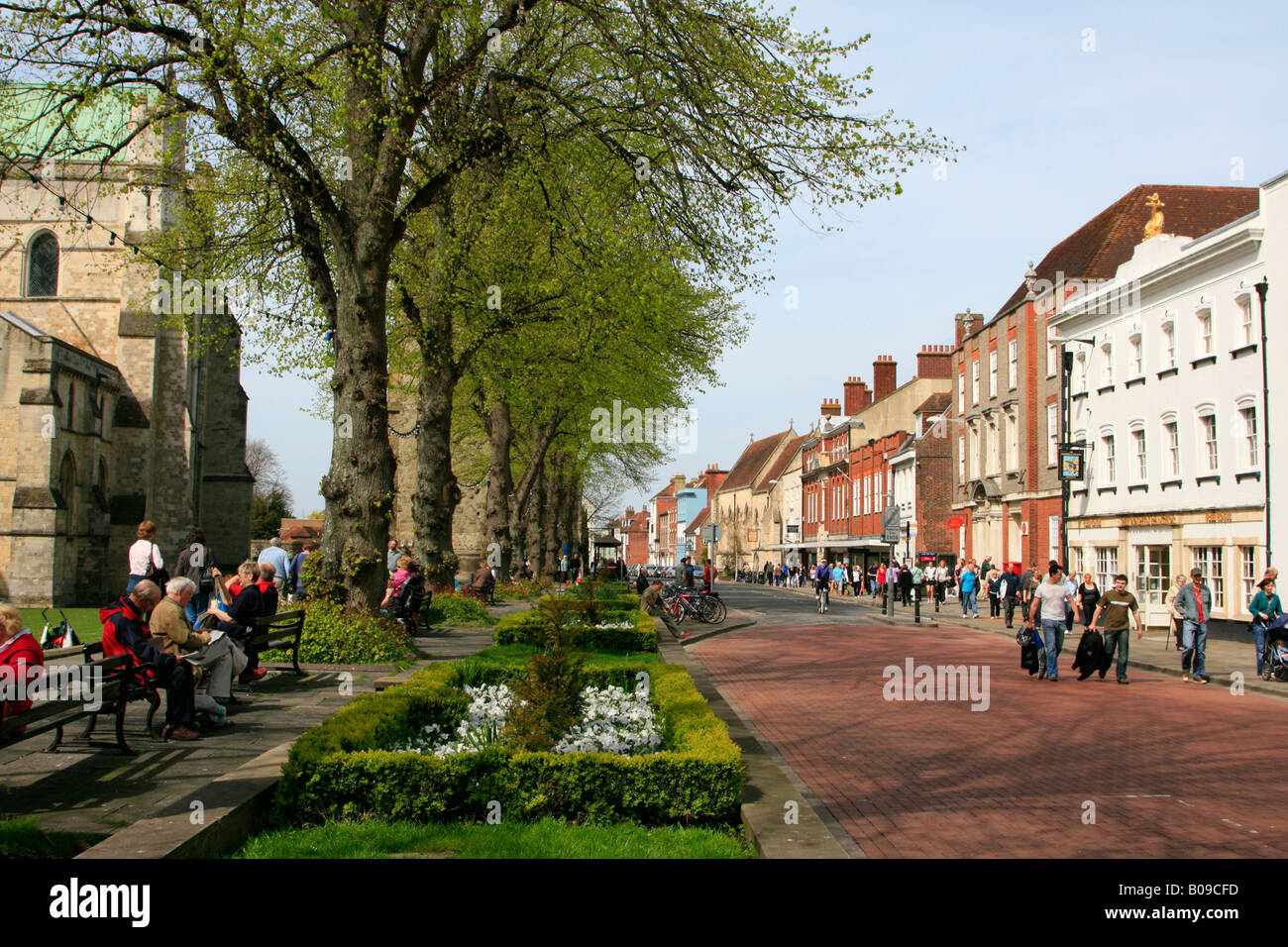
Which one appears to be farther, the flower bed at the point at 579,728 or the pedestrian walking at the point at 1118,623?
the pedestrian walking at the point at 1118,623

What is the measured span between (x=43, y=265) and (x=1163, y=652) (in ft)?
134

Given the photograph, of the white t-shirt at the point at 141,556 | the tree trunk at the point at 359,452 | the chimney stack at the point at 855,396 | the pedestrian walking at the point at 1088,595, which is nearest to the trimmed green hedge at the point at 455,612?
the white t-shirt at the point at 141,556

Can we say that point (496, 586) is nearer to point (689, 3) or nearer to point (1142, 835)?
point (689, 3)

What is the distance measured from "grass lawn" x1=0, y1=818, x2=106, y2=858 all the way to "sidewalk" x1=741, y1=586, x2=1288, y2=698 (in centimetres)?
1615

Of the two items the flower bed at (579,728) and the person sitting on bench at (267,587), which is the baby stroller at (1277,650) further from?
the person sitting on bench at (267,587)

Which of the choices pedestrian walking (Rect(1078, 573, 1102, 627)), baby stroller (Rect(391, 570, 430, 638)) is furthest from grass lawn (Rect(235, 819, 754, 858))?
pedestrian walking (Rect(1078, 573, 1102, 627))

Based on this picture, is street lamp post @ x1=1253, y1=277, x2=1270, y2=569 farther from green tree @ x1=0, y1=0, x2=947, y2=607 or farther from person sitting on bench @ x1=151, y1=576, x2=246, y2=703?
→ person sitting on bench @ x1=151, y1=576, x2=246, y2=703

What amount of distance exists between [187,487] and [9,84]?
2886 centimetres

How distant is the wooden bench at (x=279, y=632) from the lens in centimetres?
1182

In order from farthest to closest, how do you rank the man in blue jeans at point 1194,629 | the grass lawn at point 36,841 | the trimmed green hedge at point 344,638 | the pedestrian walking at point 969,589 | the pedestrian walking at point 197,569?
the pedestrian walking at point 969,589
the man in blue jeans at point 1194,629
the pedestrian walking at point 197,569
the trimmed green hedge at point 344,638
the grass lawn at point 36,841

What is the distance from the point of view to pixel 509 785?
6.79m

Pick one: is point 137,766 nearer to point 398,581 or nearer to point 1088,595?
point 398,581

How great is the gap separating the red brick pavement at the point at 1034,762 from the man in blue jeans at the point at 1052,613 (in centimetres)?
45

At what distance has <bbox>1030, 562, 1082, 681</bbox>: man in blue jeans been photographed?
1746 cm
